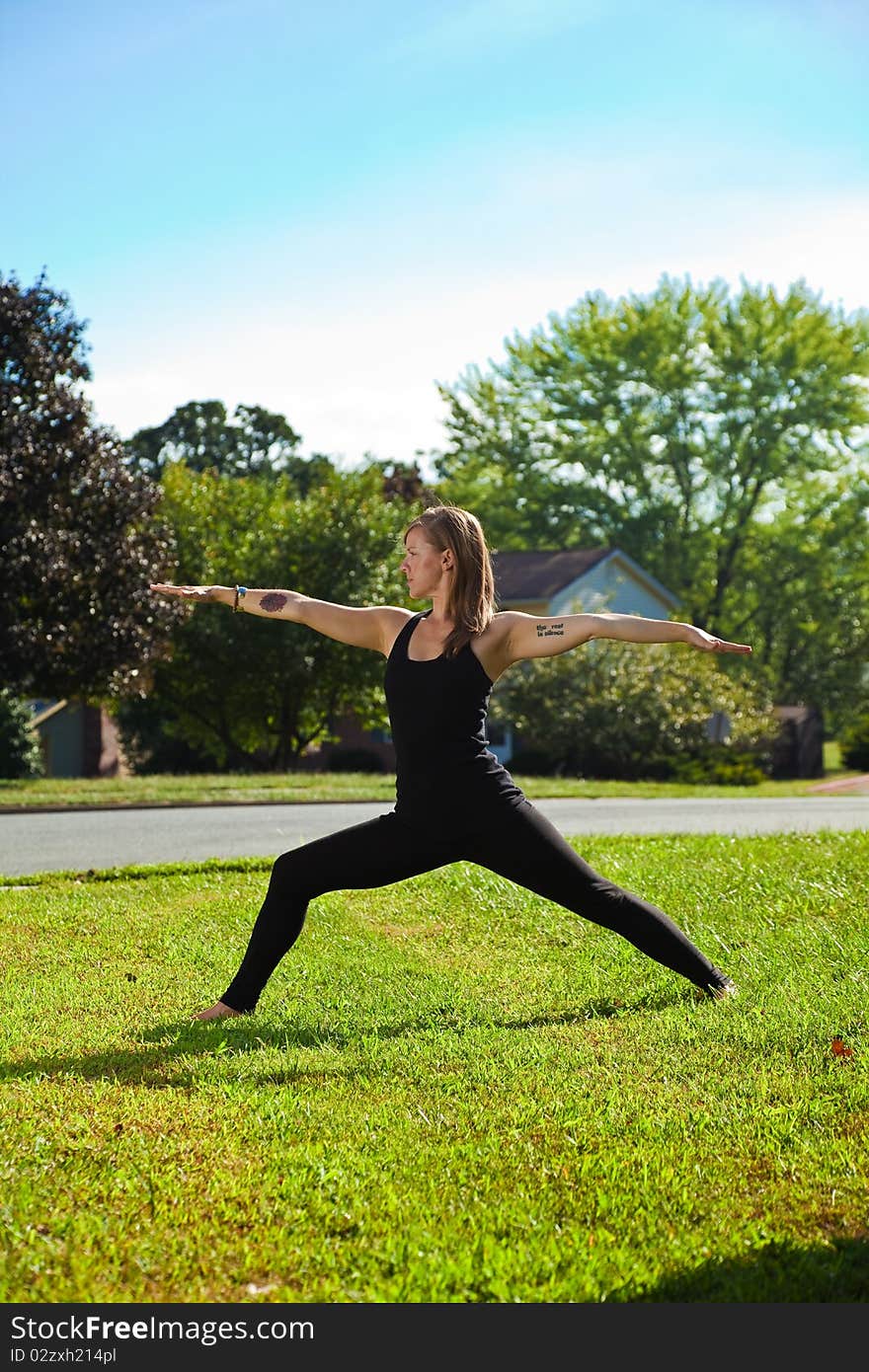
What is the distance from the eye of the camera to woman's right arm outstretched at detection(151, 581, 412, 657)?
5594 mm

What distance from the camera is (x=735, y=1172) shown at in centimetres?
389

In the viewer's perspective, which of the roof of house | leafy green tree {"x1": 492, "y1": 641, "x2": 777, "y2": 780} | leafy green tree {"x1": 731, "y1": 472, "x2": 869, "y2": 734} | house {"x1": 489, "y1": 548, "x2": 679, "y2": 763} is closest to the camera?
leafy green tree {"x1": 492, "y1": 641, "x2": 777, "y2": 780}

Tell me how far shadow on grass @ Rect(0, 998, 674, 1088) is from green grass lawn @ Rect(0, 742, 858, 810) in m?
13.1

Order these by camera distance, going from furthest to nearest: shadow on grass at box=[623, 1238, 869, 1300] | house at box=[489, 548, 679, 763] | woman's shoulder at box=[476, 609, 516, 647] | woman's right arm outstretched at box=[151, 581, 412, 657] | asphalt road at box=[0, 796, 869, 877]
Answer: house at box=[489, 548, 679, 763] < asphalt road at box=[0, 796, 869, 877] < woman's right arm outstretched at box=[151, 581, 412, 657] < woman's shoulder at box=[476, 609, 516, 647] < shadow on grass at box=[623, 1238, 869, 1300]

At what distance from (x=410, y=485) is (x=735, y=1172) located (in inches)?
1606

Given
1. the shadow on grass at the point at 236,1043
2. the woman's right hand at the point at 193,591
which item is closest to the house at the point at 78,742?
the woman's right hand at the point at 193,591

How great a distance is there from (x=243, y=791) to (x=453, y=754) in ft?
50.2

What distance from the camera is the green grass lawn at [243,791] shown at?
18.8 meters

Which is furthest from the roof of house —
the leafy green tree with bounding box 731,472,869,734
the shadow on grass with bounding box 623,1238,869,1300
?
the shadow on grass with bounding box 623,1238,869,1300

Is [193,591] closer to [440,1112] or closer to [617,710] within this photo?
[440,1112]

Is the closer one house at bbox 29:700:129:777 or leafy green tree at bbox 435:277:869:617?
house at bbox 29:700:129:777

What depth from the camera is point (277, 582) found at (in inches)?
1107

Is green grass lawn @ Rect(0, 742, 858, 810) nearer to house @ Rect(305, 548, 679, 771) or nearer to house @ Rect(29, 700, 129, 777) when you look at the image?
house @ Rect(305, 548, 679, 771)

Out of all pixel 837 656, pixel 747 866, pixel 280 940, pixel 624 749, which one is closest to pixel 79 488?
pixel 624 749
